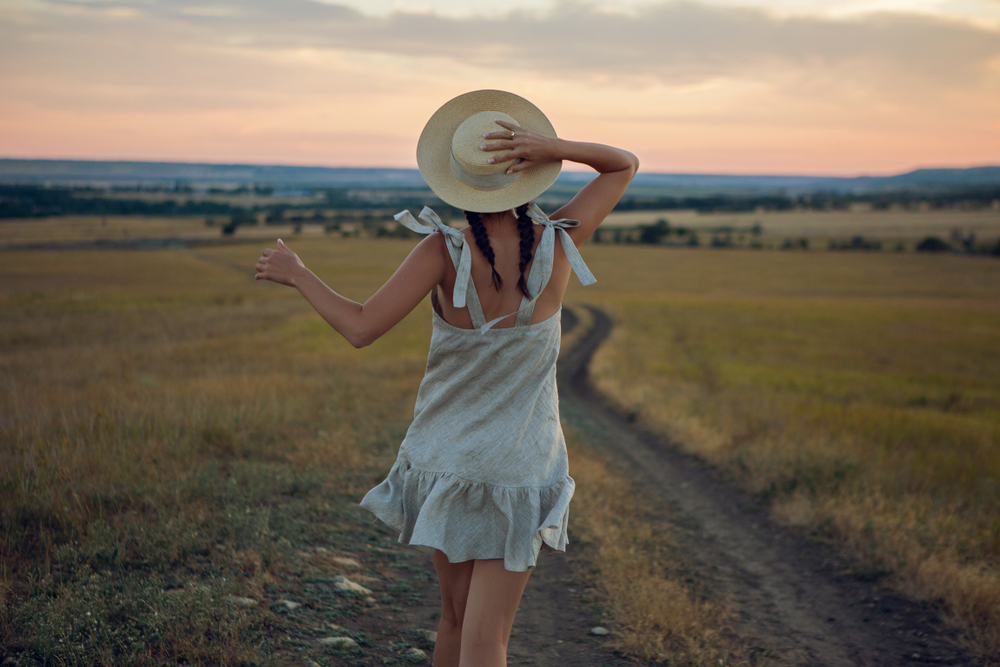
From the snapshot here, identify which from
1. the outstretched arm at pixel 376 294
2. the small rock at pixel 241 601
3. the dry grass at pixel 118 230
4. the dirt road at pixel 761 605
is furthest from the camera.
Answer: the dry grass at pixel 118 230

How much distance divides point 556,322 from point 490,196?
442 mm

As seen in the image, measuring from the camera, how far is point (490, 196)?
6.95ft

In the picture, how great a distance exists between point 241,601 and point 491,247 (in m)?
2.53

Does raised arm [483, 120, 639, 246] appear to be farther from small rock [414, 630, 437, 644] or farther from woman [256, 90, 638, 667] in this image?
small rock [414, 630, 437, 644]

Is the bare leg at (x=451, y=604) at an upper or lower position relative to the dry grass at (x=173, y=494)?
upper

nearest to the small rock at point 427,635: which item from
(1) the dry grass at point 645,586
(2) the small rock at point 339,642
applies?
(2) the small rock at point 339,642

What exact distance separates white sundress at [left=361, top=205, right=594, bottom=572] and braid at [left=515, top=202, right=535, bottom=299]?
2cm

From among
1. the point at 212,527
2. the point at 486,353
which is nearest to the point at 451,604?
the point at 486,353

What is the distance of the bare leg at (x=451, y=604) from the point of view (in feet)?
7.45

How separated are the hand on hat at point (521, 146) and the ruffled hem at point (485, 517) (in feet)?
3.25

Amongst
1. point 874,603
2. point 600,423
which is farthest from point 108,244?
point 874,603

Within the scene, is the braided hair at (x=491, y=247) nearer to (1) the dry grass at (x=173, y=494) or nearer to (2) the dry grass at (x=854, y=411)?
(1) the dry grass at (x=173, y=494)

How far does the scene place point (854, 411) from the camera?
11.2 metres

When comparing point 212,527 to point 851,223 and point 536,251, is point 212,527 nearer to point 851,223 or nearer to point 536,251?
point 536,251
